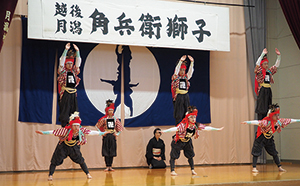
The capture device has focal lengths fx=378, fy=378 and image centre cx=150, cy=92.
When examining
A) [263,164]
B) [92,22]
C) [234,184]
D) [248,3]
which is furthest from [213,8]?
[234,184]

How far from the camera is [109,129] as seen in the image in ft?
25.4

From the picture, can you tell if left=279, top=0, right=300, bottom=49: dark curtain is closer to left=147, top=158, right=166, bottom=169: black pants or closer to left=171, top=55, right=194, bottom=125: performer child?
left=171, top=55, right=194, bottom=125: performer child

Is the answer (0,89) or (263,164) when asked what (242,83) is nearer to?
(263,164)

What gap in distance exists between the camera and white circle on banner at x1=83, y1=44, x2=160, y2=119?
8391 millimetres

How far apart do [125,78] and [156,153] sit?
1.82 metres

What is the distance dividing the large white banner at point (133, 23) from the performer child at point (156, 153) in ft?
6.92

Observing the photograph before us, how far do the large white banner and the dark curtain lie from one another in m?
1.34

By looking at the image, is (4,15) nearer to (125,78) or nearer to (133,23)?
A: (133,23)

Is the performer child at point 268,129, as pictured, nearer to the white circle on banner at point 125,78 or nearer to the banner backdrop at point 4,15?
the white circle on banner at point 125,78

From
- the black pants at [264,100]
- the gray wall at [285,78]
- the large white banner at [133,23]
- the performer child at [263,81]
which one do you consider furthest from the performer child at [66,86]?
the gray wall at [285,78]

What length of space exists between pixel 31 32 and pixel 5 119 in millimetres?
1862

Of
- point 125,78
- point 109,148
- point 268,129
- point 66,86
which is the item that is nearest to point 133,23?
point 125,78

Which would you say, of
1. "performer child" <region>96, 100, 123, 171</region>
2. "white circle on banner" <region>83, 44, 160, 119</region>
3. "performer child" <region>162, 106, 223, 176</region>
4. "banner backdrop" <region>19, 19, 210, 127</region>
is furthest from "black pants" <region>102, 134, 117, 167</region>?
"performer child" <region>162, 106, 223, 176</region>

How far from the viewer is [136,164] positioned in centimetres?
847
